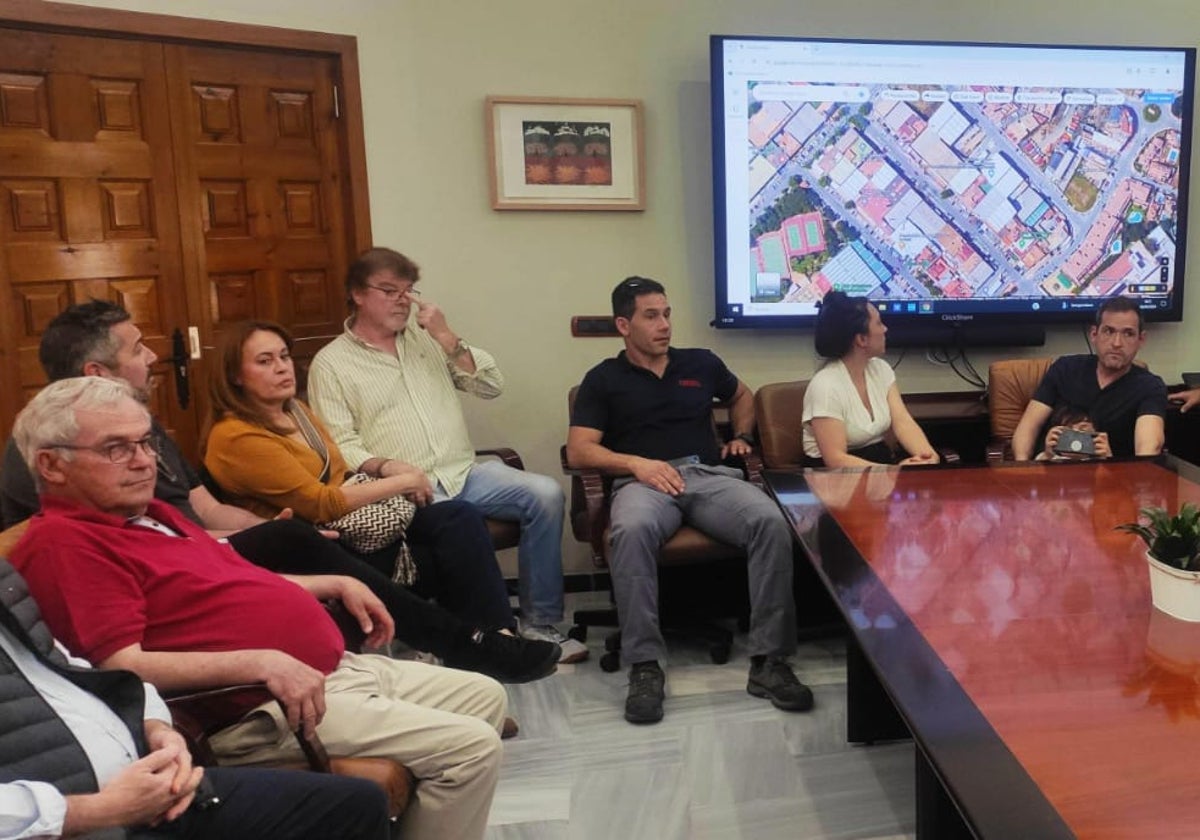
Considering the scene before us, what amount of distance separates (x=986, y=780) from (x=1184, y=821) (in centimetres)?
21

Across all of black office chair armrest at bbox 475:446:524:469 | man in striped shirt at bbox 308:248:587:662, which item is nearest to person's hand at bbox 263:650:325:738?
man in striped shirt at bbox 308:248:587:662

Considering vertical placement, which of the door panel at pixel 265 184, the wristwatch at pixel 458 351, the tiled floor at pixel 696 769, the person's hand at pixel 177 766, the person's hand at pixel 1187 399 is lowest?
the tiled floor at pixel 696 769

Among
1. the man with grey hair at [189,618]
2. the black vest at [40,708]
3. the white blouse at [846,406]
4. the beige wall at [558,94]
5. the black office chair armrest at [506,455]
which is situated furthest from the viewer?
the beige wall at [558,94]

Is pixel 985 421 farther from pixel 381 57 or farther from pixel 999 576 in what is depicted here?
pixel 381 57

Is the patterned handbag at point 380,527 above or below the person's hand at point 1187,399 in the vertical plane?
below

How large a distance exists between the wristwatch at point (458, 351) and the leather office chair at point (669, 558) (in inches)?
16.2

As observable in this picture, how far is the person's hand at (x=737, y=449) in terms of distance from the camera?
10.7 feet

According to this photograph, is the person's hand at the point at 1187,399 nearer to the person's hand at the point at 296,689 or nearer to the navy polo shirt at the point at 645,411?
the navy polo shirt at the point at 645,411

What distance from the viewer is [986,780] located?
114 centimetres

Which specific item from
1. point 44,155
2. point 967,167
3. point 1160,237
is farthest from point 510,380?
point 1160,237

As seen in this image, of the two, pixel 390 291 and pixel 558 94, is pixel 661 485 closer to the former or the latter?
pixel 390 291

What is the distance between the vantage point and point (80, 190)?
301 cm

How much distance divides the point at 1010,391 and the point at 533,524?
1.91m

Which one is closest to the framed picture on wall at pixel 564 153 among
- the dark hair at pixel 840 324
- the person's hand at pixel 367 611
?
the dark hair at pixel 840 324
